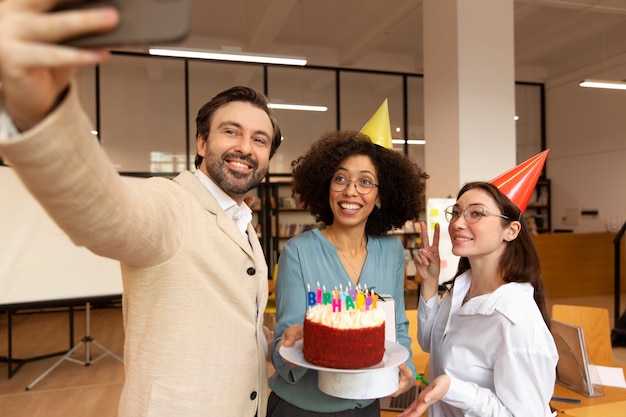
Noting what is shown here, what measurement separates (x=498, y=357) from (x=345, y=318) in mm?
Result: 554

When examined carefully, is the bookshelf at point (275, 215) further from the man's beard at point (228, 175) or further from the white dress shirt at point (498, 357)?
the man's beard at point (228, 175)

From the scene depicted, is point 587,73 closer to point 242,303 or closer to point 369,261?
point 369,261

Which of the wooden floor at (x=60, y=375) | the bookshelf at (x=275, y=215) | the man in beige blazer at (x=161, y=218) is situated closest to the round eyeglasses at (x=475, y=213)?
the man in beige blazer at (x=161, y=218)

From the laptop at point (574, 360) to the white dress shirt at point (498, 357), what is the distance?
52 centimetres

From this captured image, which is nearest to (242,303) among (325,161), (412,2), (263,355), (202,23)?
(263,355)

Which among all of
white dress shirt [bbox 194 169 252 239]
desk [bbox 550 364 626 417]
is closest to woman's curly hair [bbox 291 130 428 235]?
white dress shirt [bbox 194 169 252 239]

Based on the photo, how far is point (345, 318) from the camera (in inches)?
52.2

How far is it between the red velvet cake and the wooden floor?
3098 mm

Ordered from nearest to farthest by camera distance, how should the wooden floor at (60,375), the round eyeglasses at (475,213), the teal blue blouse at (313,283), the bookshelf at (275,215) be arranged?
the teal blue blouse at (313,283)
the round eyeglasses at (475,213)
the wooden floor at (60,375)
the bookshelf at (275,215)

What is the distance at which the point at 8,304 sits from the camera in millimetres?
4039

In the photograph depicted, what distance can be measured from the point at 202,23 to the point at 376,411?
25.3 feet

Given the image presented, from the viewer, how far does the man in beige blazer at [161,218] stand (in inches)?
21.2

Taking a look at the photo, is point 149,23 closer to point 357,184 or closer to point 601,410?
point 357,184

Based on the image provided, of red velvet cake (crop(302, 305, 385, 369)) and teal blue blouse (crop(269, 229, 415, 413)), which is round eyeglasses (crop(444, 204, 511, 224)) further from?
red velvet cake (crop(302, 305, 385, 369))
